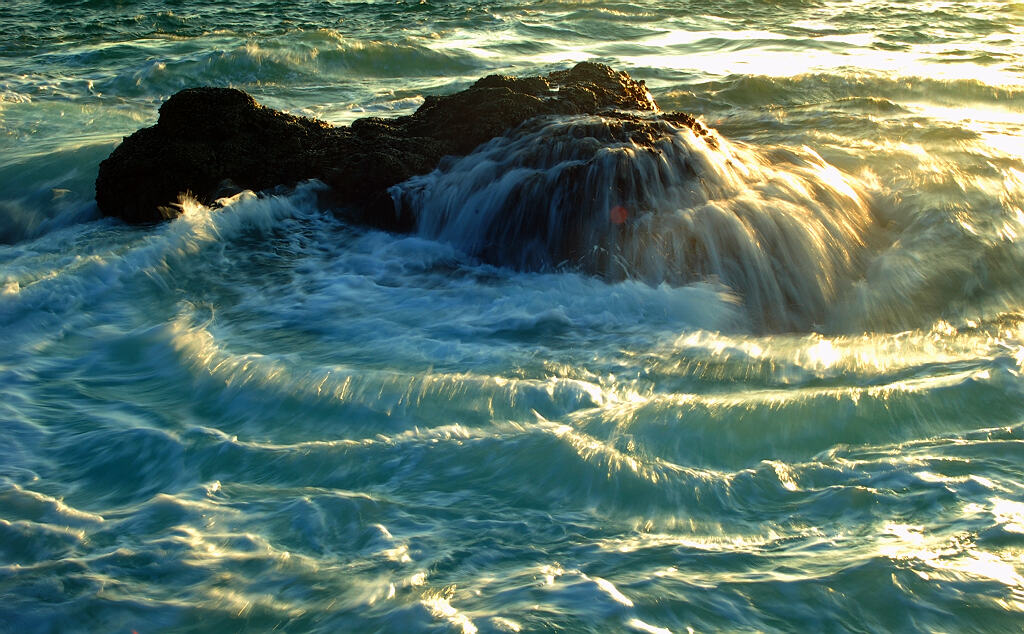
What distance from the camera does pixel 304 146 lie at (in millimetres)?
6926

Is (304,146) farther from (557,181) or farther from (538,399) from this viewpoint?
(538,399)

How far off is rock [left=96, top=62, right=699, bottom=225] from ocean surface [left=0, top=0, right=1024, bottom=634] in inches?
8.1

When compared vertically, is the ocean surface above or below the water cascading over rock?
below

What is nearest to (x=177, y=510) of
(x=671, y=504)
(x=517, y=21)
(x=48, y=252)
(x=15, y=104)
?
(x=671, y=504)

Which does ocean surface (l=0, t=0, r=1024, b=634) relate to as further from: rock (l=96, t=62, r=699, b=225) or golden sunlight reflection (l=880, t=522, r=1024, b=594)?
rock (l=96, t=62, r=699, b=225)

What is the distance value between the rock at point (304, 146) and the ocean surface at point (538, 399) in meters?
0.21

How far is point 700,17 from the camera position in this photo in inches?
646

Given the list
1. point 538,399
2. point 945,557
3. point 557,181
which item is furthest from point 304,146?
point 945,557

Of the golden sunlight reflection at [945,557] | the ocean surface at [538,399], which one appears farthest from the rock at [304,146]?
the golden sunlight reflection at [945,557]

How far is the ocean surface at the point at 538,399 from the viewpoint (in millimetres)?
2736

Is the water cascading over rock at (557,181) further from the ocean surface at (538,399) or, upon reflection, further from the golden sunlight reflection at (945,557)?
the golden sunlight reflection at (945,557)

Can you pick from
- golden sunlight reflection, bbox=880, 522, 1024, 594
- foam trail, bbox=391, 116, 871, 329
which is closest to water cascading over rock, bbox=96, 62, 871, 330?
foam trail, bbox=391, 116, 871, 329

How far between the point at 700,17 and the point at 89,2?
416 inches

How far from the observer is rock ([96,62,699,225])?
646cm
